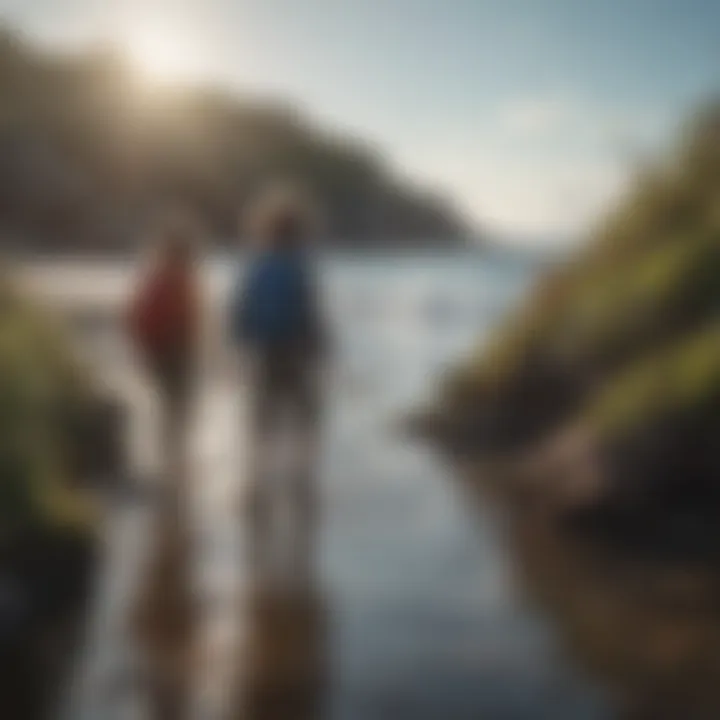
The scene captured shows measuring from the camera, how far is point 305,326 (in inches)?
71.0

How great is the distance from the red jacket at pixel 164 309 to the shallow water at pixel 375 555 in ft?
0.12

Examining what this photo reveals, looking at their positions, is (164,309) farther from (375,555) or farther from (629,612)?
(629,612)

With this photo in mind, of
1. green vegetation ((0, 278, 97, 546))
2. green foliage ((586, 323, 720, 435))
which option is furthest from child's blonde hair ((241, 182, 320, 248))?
green foliage ((586, 323, 720, 435))

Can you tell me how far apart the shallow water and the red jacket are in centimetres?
4

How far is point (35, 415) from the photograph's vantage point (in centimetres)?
178

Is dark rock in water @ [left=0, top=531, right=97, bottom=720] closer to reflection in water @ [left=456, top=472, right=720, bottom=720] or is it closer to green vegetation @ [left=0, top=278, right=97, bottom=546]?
green vegetation @ [left=0, top=278, right=97, bottom=546]

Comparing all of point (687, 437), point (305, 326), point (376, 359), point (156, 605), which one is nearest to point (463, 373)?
point (376, 359)

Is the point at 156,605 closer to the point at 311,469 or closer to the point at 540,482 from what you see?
the point at 311,469

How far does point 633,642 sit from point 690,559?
311mm

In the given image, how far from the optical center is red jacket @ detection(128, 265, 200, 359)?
172cm

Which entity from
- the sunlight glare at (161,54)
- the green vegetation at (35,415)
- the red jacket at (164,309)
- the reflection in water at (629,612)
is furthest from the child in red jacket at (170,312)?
the reflection in water at (629,612)

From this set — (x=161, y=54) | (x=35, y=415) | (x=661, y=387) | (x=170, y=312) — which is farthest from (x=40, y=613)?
(x=661, y=387)

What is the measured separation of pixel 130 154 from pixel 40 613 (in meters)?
0.65

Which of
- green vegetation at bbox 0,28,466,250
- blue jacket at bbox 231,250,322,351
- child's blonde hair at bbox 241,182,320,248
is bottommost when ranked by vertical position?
blue jacket at bbox 231,250,322,351
